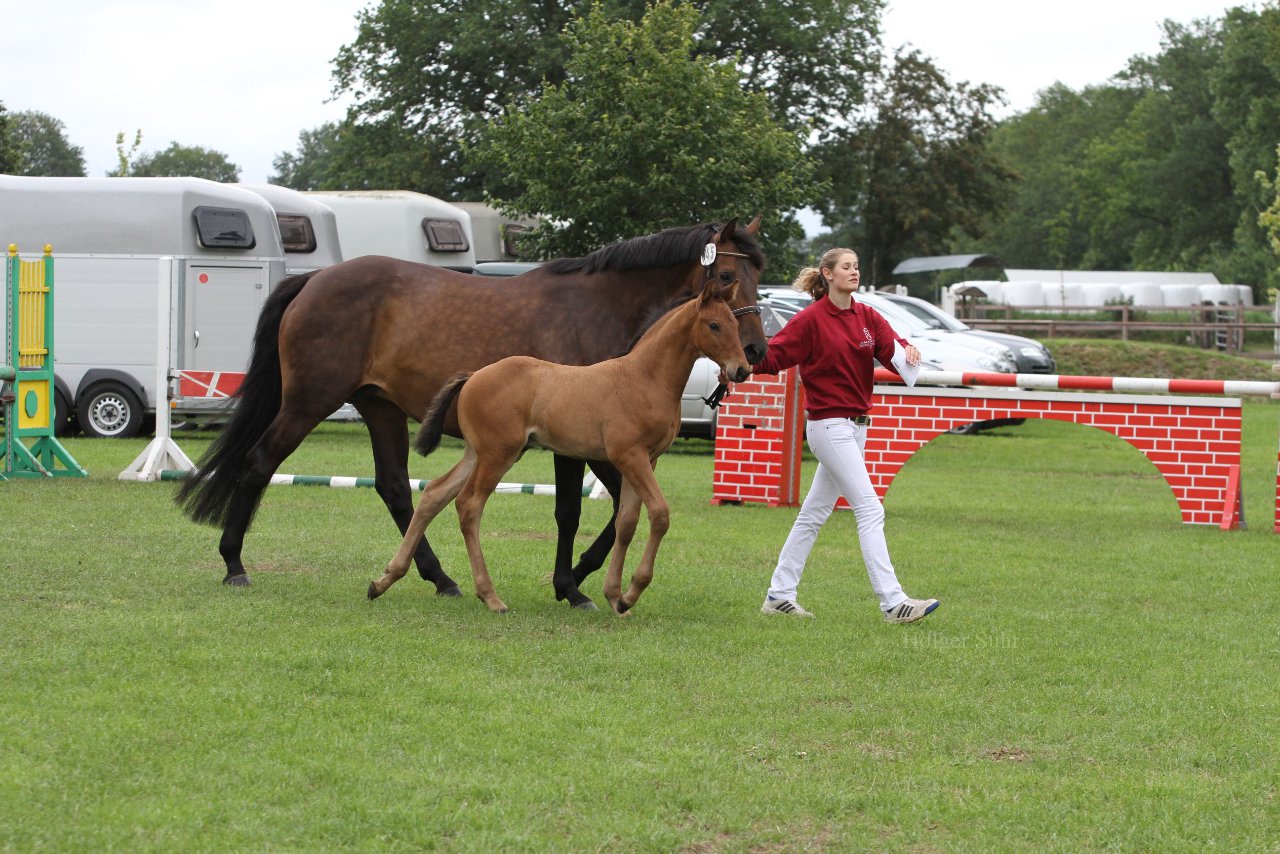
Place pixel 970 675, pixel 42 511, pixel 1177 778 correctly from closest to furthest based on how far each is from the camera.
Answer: pixel 1177 778, pixel 970 675, pixel 42 511

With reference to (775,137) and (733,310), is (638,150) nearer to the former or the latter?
(775,137)

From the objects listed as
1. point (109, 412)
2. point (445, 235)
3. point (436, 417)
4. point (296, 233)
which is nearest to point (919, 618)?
point (436, 417)

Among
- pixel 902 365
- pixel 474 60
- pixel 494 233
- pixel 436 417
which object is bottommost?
pixel 436 417

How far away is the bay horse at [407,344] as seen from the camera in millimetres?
8297

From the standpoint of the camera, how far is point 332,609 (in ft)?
25.5

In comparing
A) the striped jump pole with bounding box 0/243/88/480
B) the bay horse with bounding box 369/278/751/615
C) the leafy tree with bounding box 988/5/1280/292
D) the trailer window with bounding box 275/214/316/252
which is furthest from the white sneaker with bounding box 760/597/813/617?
the leafy tree with bounding box 988/5/1280/292

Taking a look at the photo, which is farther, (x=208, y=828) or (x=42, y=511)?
(x=42, y=511)

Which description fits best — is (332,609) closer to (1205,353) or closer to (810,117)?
(1205,353)

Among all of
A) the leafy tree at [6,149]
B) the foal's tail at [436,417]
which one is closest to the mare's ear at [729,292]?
the foal's tail at [436,417]

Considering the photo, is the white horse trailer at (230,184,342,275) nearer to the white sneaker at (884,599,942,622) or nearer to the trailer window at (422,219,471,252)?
the trailer window at (422,219,471,252)

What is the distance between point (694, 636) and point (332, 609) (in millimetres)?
1852

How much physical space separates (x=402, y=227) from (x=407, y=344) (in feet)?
60.6

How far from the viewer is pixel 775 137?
2609 cm

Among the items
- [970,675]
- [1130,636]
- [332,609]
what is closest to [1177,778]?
[970,675]
